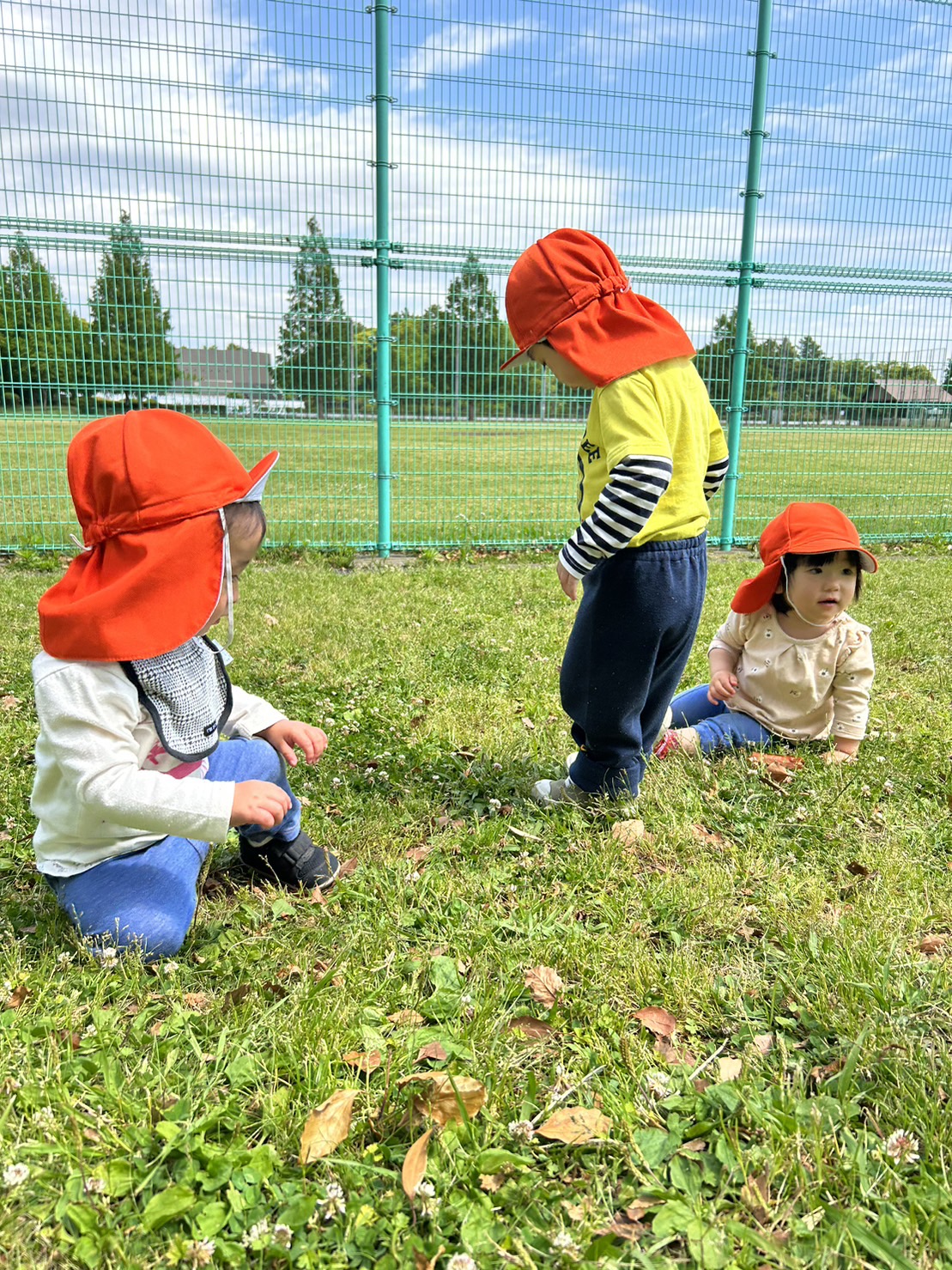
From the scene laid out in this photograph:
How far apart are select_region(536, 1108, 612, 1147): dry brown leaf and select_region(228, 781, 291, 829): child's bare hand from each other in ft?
2.78

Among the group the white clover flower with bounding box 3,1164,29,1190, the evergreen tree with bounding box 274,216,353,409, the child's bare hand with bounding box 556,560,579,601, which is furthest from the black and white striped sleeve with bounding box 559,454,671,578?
the evergreen tree with bounding box 274,216,353,409

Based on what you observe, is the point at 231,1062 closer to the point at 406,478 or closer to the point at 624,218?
the point at 406,478

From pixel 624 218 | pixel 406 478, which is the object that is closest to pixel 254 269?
pixel 406 478

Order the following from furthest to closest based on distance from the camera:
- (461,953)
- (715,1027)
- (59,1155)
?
(461,953)
(715,1027)
(59,1155)

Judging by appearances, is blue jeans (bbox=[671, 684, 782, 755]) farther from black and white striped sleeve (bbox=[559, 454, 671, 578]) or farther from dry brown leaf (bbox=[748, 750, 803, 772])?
black and white striped sleeve (bbox=[559, 454, 671, 578])

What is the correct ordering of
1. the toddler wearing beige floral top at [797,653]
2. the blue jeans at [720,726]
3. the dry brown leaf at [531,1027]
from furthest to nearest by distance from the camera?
the blue jeans at [720,726], the toddler wearing beige floral top at [797,653], the dry brown leaf at [531,1027]

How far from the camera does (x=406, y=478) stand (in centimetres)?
766

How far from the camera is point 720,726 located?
11.7 feet

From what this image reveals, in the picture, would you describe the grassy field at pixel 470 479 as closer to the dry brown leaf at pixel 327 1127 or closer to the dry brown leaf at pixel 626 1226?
the dry brown leaf at pixel 327 1127

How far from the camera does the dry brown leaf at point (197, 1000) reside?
200cm

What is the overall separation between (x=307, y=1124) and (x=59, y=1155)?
0.41 m

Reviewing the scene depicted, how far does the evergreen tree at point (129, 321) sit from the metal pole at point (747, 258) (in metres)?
4.61

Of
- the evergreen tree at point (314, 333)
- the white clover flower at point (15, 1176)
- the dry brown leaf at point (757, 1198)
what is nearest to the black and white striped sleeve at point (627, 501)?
the dry brown leaf at point (757, 1198)

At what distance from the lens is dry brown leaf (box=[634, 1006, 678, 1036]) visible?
190 cm
